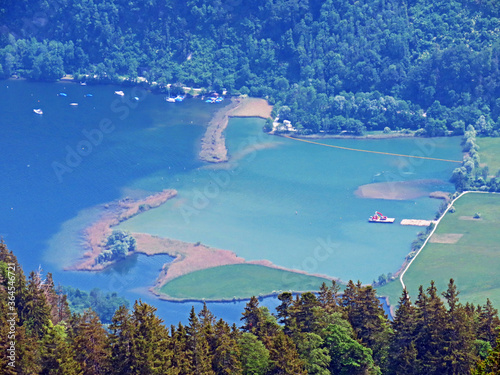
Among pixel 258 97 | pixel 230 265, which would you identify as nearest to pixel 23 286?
pixel 230 265

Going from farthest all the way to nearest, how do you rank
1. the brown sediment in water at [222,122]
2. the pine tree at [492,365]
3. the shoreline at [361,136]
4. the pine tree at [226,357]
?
the shoreline at [361,136] < the brown sediment in water at [222,122] < the pine tree at [226,357] < the pine tree at [492,365]

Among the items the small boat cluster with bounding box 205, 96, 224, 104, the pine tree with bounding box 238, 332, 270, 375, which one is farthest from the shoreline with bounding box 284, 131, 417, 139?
the pine tree with bounding box 238, 332, 270, 375

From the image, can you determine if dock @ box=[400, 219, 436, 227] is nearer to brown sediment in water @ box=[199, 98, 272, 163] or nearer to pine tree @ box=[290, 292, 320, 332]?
brown sediment in water @ box=[199, 98, 272, 163]

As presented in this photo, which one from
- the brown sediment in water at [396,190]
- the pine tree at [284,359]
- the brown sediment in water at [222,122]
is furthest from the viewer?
the brown sediment in water at [222,122]

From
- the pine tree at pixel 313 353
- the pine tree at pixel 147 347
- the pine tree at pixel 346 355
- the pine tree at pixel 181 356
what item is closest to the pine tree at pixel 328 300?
the pine tree at pixel 346 355

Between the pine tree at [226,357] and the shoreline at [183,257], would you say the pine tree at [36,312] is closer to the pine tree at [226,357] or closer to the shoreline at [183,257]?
the pine tree at [226,357]

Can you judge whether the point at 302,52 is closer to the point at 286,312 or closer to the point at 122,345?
the point at 286,312
